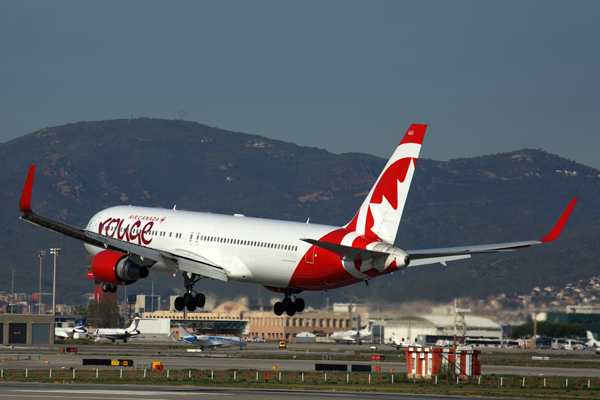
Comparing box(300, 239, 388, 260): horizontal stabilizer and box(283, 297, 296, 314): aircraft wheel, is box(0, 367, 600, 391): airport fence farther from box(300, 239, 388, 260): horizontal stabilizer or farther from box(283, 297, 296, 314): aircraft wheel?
box(300, 239, 388, 260): horizontal stabilizer

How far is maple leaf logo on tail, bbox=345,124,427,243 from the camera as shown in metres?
49.6

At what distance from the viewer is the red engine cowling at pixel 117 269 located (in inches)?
2163

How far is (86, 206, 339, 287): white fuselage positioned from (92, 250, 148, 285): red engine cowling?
184 cm

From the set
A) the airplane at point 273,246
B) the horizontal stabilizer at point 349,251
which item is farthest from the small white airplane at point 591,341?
the horizontal stabilizer at point 349,251

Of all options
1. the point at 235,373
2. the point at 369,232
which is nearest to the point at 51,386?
the point at 235,373

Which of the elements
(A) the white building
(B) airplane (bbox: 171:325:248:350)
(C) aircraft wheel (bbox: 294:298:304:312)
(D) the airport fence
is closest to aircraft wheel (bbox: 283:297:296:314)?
(C) aircraft wheel (bbox: 294:298:304:312)

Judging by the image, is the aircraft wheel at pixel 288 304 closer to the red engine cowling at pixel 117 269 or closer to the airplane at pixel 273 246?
the airplane at pixel 273 246

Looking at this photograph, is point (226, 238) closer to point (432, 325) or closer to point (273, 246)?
point (273, 246)

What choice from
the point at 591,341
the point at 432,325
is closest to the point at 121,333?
the point at 591,341

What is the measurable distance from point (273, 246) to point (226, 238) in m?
4.02

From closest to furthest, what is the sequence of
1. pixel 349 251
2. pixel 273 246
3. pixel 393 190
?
1. pixel 349 251
2. pixel 393 190
3. pixel 273 246

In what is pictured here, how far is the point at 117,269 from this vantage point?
55.0 m

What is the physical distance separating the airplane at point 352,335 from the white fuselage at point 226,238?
78.6 m

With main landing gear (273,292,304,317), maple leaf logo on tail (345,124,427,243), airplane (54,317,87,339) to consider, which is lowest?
airplane (54,317,87,339)
